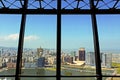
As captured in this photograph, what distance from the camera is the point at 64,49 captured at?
11914 millimetres

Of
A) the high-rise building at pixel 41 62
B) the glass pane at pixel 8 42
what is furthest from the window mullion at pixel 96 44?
the glass pane at pixel 8 42

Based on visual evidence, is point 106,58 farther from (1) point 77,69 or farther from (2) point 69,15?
(2) point 69,15

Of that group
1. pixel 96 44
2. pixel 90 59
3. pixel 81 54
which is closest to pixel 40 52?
pixel 81 54

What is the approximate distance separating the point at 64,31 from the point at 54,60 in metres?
1.05

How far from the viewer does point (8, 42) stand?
1201cm

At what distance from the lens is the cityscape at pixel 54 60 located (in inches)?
467

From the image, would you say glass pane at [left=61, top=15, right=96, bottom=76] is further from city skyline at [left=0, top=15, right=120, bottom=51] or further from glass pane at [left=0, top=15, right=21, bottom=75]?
glass pane at [left=0, top=15, right=21, bottom=75]

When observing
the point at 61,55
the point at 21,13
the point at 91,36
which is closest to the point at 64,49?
the point at 61,55

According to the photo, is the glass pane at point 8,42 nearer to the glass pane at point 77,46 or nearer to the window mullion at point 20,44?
the window mullion at point 20,44

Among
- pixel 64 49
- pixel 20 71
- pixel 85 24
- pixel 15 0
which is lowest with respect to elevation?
pixel 20 71

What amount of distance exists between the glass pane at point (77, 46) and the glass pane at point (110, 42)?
0.37 meters

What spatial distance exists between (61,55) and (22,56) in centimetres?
133

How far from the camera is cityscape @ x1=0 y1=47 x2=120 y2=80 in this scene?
11.9 metres

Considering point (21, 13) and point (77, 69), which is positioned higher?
point (21, 13)
